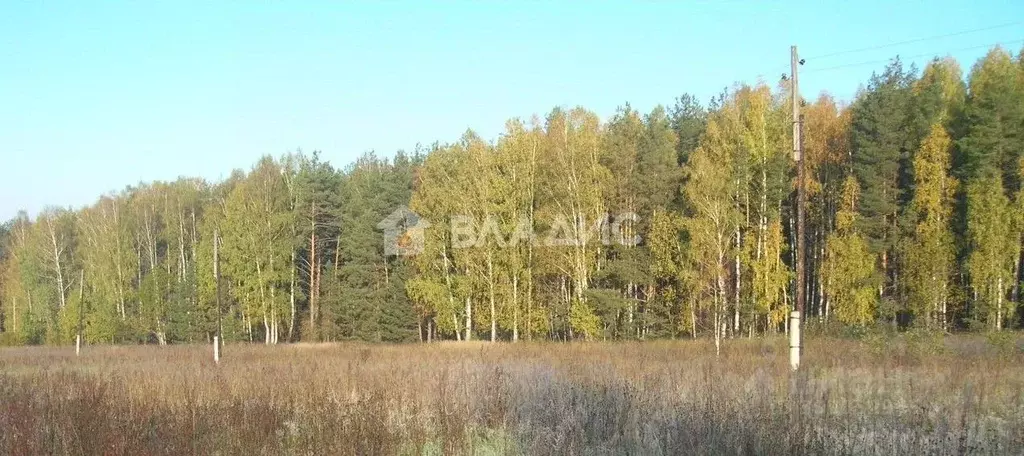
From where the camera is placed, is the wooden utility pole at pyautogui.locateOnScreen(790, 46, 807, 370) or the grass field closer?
the grass field

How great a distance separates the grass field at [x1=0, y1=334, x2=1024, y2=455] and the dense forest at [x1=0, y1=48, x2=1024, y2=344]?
47.8 feet

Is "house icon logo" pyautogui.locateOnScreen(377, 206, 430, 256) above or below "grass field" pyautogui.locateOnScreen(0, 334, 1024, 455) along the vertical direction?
above

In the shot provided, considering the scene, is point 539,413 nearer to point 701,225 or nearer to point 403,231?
point 701,225

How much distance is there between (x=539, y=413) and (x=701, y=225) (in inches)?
849

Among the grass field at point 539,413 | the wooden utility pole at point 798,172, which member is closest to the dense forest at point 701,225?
the wooden utility pole at point 798,172

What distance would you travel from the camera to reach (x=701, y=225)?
28469 mm

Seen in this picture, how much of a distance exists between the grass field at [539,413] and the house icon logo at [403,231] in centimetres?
2400

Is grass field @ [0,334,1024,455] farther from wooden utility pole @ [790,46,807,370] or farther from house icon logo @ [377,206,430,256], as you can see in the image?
house icon logo @ [377,206,430,256]

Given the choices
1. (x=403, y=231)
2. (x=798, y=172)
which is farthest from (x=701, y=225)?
(x=403, y=231)

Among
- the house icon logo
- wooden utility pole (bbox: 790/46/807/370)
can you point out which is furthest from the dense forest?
wooden utility pole (bbox: 790/46/807/370)

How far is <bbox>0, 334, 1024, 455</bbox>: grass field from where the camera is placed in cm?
649

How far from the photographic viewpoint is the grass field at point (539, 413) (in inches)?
256

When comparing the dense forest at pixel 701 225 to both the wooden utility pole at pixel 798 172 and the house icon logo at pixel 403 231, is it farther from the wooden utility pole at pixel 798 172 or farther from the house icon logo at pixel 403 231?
the wooden utility pole at pixel 798 172

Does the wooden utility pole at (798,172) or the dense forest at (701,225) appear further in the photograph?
the dense forest at (701,225)
